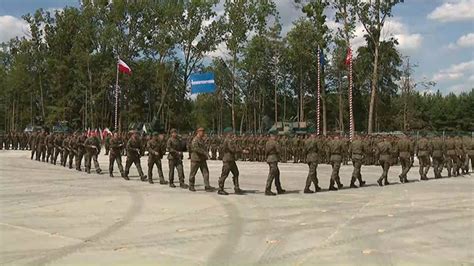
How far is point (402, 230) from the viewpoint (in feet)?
32.7

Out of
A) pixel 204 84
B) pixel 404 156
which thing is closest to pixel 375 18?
pixel 204 84

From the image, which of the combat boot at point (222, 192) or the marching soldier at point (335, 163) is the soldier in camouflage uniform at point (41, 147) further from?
the marching soldier at point (335, 163)

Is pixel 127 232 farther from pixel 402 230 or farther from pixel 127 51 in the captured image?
pixel 127 51

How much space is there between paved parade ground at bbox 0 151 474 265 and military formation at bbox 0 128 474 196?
0.77 metres

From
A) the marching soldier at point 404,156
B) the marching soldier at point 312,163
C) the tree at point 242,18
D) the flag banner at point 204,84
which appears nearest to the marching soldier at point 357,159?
the marching soldier at point 312,163

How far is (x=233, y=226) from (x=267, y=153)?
546cm

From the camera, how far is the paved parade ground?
794 centimetres

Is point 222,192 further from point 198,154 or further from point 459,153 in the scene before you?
point 459,153

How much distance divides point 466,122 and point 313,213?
75122 millimetres

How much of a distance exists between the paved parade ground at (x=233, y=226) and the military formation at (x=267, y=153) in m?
0.77

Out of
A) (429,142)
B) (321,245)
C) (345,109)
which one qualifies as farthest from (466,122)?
(321,245)

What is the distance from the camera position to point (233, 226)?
10.4 metres

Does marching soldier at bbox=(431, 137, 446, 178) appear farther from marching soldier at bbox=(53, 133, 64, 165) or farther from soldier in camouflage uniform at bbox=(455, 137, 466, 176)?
marching soldier at bbox=(53, 133, 64, 165)

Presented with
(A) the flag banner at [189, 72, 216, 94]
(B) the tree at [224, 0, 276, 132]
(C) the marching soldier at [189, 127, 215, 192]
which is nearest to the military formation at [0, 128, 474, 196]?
(C) the marching soldier at [189, 127, 215, 192]
